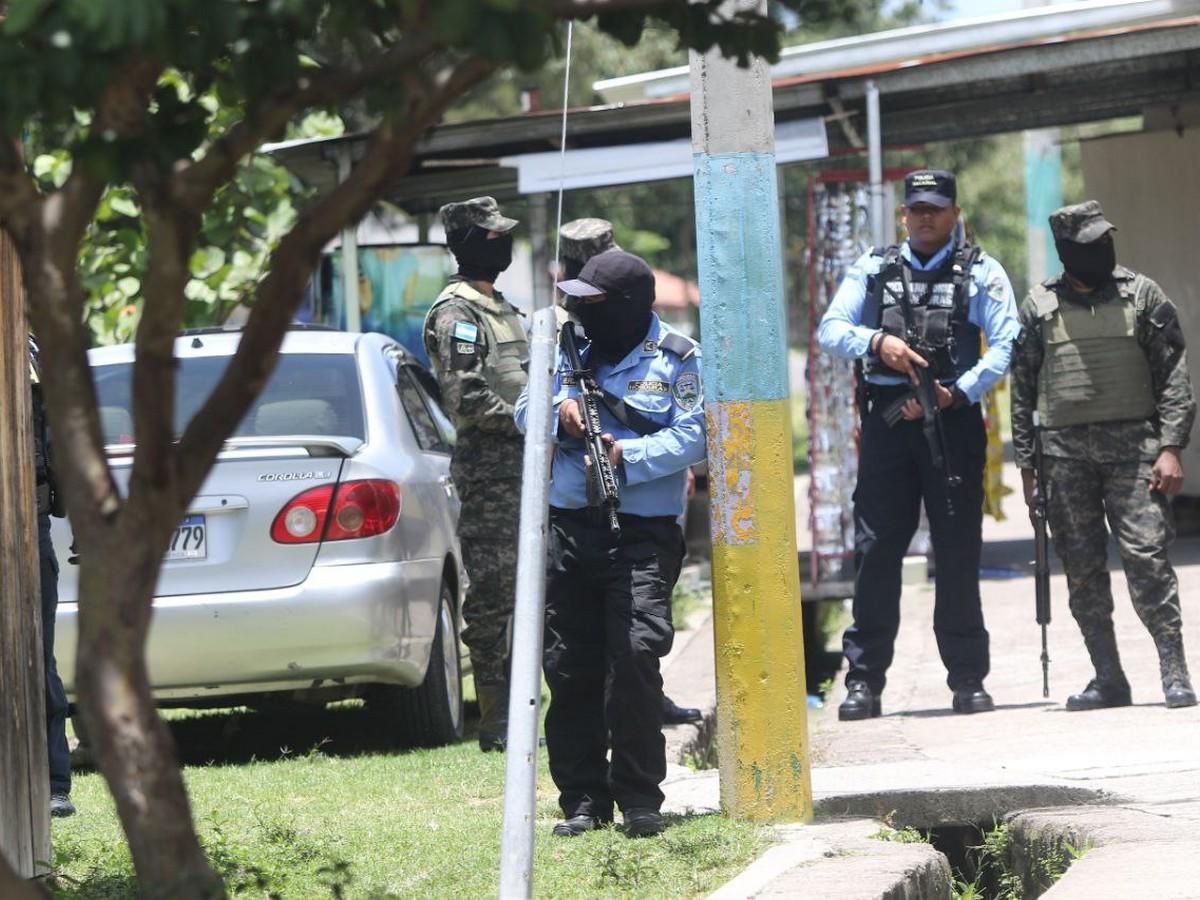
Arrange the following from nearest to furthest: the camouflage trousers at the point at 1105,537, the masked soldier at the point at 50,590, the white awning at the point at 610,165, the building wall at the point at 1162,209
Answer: the masked soldier at the point at 50,590
the camouflage trousers at the point at 1105,537
the white awning at the point at 610,165
the building wall at the point at 1162,209

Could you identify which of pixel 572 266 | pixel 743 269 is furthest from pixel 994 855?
pixel 572 266

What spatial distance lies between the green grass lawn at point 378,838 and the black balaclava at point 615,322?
1395mm

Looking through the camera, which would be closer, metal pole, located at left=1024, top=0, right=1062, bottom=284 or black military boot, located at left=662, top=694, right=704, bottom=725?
→ black military boot, located at left=662, top=694, right=704, bottom=725

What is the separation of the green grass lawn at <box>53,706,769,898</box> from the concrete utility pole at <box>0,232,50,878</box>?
20cm

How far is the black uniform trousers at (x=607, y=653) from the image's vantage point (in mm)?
5164

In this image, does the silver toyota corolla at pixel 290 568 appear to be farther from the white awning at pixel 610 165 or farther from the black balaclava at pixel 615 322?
the white awning at pixel 610 165

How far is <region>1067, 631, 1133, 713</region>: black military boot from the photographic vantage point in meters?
7.20

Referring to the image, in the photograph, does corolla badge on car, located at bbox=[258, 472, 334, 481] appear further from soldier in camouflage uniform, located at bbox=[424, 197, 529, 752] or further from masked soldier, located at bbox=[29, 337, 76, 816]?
masked soldier, located at bbox=[29, 337, 76, 816]

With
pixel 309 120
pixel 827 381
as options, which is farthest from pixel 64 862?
pixel 309 120

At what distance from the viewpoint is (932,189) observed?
7.25 metres

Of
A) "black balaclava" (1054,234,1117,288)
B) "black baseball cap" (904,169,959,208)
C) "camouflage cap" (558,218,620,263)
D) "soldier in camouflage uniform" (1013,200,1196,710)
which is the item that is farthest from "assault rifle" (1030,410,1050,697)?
"camouflage cap" (558,218,620,263)

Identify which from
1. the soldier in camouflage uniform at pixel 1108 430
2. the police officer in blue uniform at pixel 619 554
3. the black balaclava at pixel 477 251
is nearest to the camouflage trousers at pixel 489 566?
the black balaclava at pixel 477 251

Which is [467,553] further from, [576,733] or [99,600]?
[99,600]

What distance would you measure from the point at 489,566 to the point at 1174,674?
2.69m
